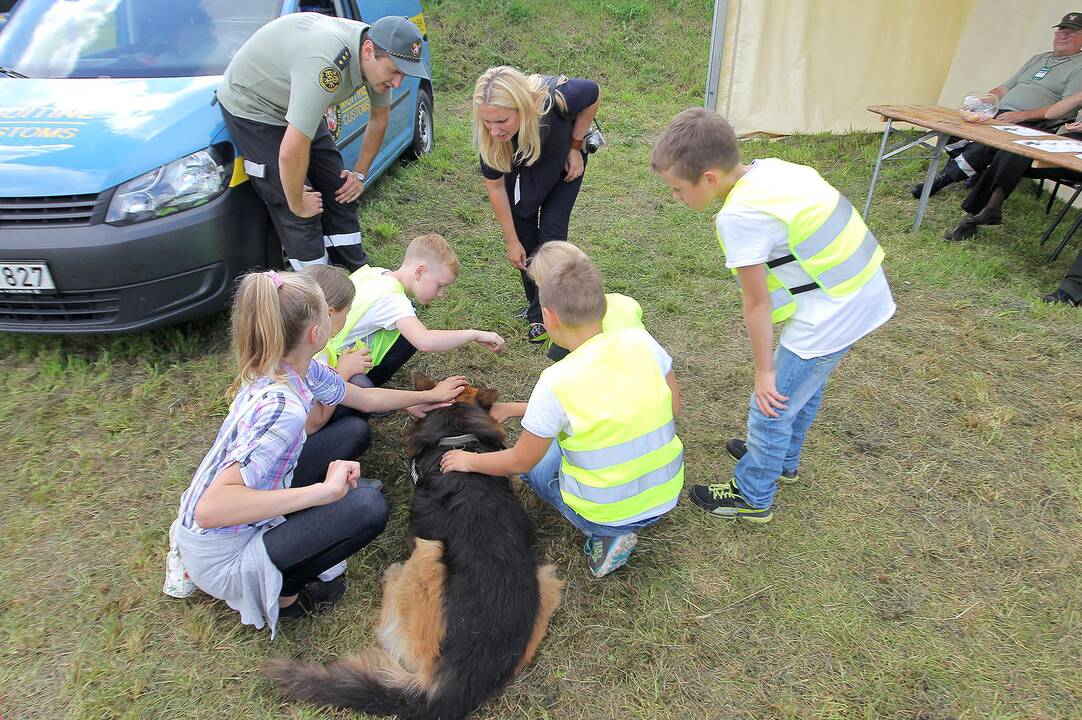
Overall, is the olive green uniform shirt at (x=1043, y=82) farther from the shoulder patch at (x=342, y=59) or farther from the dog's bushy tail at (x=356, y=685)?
the dog's bushy tail at (x=356, y=685)

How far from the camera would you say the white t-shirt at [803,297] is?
205cm

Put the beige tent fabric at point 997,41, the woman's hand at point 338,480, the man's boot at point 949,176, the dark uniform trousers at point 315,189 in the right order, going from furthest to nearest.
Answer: the beige tent fabric at point 997,41 → the man's boot at point 949,176 → the dark uniform trousers at point 315,189 → the woman's hand at point 338,480

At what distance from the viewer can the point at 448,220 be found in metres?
5.45

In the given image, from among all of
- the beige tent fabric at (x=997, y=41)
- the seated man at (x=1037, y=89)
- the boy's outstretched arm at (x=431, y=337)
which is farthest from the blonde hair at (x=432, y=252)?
the beige tent fabric at (x=997, y=41)

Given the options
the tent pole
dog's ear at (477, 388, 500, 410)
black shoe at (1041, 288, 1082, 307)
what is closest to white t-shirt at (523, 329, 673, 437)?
dog's ear at (477, 388, 500, 410)

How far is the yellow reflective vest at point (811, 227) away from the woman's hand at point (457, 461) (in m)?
1.20

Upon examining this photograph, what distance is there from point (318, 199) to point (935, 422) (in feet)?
12.0

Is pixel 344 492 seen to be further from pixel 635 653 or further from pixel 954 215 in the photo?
pixel 954 215

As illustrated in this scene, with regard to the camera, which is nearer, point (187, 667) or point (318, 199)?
point (187, 667)

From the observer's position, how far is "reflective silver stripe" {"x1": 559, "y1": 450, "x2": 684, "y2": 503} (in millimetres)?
2129

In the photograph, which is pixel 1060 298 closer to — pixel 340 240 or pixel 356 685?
pixel 340 240

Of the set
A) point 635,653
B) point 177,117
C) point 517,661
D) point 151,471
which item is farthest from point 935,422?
point 177,117

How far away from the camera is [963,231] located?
5.32m

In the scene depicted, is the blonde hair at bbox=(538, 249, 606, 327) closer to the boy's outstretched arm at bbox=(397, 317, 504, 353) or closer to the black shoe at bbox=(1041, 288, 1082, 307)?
the boy's outstretched arm at bbox=(397, 317, 504, 353)
